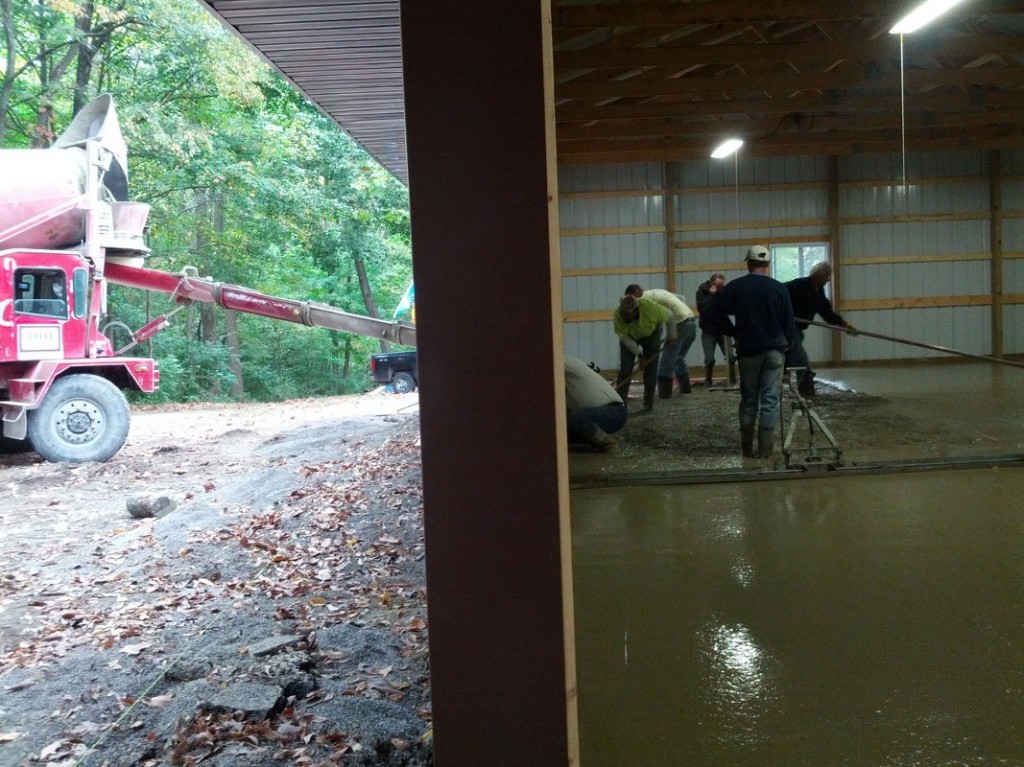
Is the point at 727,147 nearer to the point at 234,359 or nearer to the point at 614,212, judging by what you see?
the point at 614,212

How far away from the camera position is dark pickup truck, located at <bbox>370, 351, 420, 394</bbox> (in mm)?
20062

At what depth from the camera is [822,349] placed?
635 inches

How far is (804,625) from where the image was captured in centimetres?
379

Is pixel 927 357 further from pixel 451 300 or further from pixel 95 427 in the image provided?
pixel 451 300

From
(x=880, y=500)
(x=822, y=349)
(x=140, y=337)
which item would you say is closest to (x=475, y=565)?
(x=880, y=500)

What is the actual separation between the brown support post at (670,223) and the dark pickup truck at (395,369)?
20.5 feet

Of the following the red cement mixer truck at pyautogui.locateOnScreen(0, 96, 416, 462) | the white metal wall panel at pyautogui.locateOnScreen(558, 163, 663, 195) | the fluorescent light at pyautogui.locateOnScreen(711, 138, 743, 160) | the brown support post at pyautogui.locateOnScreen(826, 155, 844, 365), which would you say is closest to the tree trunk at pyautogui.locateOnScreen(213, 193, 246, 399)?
the red cement mixer truck at pyautogui.locateOnScreen(0, 96, 416, 462)

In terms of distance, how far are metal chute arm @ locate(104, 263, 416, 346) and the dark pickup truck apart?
591 cm

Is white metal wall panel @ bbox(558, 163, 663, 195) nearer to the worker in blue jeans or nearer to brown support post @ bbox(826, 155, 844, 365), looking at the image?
brown support post @ bbox(826, 155, 844, 365)

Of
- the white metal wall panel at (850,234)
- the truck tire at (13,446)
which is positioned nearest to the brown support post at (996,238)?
the white metal wall panel at (850,234)

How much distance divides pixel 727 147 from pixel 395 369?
29.3 ft

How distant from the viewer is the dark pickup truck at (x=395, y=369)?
65.8 ft

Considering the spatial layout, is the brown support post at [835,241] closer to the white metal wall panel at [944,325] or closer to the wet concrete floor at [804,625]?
the white metal wall panel at [944,325]

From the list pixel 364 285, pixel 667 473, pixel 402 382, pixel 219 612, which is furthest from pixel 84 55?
pixel 219 612
